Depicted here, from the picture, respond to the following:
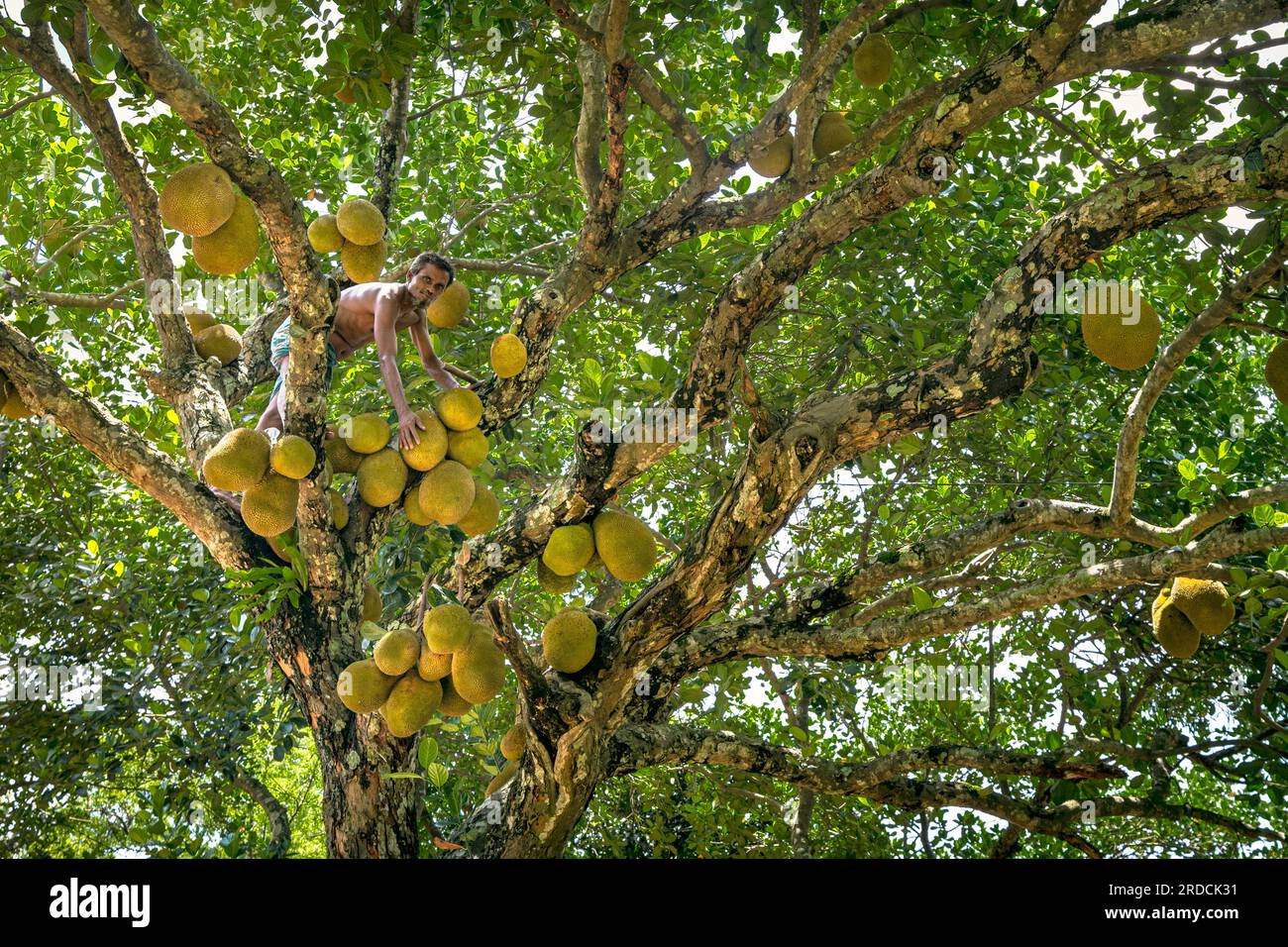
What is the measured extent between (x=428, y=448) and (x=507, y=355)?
0.38 metres

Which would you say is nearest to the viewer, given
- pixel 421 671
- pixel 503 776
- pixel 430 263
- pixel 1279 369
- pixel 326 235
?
pixel 421 671

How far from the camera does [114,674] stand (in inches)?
190

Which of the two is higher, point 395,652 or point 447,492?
point 447,492

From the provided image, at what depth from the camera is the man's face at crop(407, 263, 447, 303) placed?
323 cm

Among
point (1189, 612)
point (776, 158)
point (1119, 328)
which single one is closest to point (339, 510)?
point (776, 158)

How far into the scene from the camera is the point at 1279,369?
9.75 feet

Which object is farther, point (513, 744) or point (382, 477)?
point (513, 744)

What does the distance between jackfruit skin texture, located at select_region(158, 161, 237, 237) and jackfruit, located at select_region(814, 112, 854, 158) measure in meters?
1.92

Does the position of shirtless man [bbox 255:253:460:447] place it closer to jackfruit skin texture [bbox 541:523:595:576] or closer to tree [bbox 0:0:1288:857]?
tree [bbox 0:0:1288:857]

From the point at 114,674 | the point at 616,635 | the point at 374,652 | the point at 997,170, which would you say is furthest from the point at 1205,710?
the point at 114,674

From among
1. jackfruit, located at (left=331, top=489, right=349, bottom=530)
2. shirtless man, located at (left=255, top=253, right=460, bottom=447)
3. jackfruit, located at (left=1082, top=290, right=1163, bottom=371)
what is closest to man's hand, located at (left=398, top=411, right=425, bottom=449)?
shirtless man, located at (left=255, top=253, right=460, bottom=447)

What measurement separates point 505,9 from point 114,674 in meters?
3.58

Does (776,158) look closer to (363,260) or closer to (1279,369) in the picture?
(363,260)
